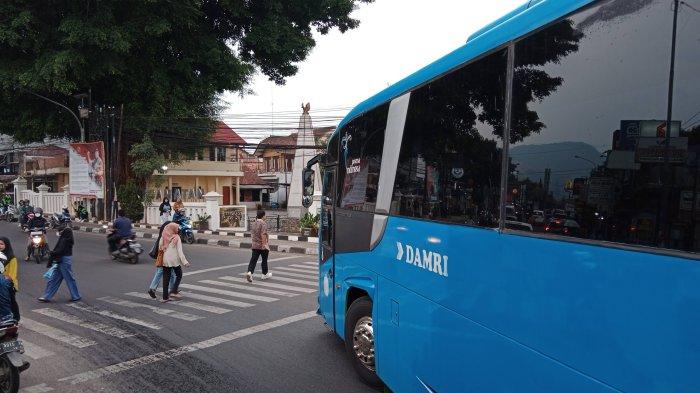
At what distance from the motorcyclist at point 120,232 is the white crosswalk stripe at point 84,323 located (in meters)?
5.52

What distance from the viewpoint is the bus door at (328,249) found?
18.4 feet

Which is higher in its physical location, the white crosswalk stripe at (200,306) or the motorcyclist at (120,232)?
the motorcyclist at (120,232)

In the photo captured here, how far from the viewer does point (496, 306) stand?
2.53 meters

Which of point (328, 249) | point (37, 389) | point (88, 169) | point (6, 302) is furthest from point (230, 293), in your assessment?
point (88, 169)

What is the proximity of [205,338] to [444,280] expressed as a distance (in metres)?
4.17

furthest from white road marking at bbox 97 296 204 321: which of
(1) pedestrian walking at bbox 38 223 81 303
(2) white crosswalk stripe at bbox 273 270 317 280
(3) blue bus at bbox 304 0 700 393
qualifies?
(3) blue bus at bbox 304 0 700 393

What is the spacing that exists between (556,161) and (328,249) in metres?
3.87

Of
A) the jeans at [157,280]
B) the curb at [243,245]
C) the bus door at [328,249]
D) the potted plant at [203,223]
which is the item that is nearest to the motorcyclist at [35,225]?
the curb at [243,245]

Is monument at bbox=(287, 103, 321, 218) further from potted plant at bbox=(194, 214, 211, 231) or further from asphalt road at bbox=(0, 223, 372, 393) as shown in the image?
asphalt road at bbox=(0, 223, 372, 393)

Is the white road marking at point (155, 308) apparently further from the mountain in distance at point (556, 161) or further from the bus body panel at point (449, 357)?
the mountain in distance at point (556, 161)

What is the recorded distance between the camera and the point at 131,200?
24938 mm

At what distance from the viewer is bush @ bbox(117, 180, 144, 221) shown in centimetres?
2477

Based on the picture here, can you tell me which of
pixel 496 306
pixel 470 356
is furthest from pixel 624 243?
pixel 470 356

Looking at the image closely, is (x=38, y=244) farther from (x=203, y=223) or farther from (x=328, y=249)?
(x=328, y=249)
